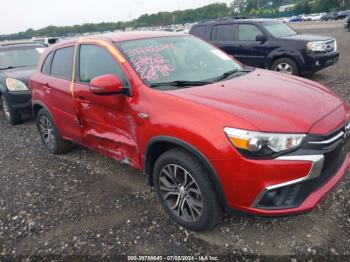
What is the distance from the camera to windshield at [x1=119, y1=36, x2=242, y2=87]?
3.23 metres

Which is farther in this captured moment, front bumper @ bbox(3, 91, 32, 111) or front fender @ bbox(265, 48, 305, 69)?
front fender @ bbox(265, 48, 305, 69)

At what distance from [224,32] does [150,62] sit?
6.47 metres

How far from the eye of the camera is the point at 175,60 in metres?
3.48

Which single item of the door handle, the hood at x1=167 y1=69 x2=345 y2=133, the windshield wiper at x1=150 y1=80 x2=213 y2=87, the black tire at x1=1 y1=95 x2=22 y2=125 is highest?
the windshield wiper at x1=150 y1=80 x2=213 y2=87

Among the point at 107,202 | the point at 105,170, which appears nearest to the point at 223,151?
the point at 107,202

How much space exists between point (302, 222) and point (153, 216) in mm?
1444

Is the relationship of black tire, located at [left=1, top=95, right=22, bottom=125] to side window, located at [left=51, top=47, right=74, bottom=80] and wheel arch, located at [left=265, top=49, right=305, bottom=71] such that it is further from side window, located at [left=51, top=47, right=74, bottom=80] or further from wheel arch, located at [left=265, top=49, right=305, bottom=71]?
wheel arch, located at [left=265, top=49, right=305, bottom=71]

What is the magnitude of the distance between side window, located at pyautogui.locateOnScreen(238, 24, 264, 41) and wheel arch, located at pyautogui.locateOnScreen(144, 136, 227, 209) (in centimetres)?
651

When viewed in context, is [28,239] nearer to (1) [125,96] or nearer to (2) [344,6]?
(1) [125,96]

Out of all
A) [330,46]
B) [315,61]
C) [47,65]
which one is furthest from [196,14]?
[47,65]

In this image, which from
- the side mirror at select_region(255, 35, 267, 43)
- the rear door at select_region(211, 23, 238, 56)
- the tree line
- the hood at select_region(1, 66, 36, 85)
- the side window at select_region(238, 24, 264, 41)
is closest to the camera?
the hood at select_region(1, 66, 36, 85)

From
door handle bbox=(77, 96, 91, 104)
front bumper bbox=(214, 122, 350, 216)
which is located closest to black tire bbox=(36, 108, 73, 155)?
door handle bbox=(77, 96, 91, 104)

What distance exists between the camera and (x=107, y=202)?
3643 millimetres

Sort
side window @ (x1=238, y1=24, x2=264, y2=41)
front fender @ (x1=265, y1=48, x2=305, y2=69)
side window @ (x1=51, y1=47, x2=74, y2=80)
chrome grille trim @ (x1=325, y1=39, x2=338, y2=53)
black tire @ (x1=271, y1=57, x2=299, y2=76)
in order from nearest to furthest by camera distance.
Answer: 1. side window @ (x1=51, y1=47, x2=74, y2=80)
2. front fender @ (x1=265, y1=48, x2=305, y2=69)
3. black tire @ (x1=271, y1=57, x2=299, y2=76)
4. chrome grille trim @ (x1=325, y1=39, x2=338, y2=53)
5. side window @ (x1=238, y1=24, x2=264, y2=41)
